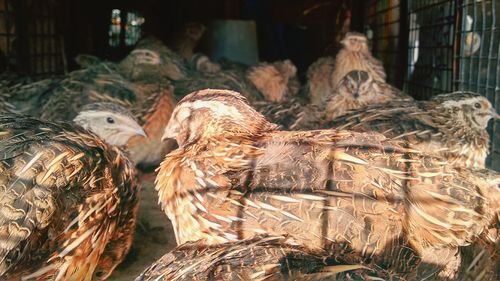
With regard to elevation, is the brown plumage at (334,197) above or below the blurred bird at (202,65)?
below

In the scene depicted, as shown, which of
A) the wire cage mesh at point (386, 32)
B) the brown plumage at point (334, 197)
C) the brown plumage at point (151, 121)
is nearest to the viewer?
the brown plumage at point (334, 197)

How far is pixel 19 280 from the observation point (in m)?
2.59

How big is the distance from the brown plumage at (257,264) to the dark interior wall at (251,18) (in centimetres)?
761

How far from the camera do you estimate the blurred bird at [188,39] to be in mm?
10523

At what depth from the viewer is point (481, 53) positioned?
15.9ft

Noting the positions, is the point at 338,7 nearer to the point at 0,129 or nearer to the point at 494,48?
the point at 494,48

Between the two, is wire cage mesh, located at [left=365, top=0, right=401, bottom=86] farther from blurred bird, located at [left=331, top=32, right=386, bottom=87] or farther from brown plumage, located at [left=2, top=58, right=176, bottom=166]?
brown plumage, located at [left=2, top=58, right=176, bottom=166]

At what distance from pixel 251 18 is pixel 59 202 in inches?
392

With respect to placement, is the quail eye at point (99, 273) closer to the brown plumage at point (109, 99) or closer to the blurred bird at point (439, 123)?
the blurred bird at point (439, 123)

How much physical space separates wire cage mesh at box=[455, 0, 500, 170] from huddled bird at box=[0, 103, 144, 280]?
3.06 m

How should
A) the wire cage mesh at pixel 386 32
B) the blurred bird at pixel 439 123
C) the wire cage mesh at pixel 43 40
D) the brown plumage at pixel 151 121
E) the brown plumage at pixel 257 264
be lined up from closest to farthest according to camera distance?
the brown plumage at pixel 257 264, the blurred bird at pixel 439 123, the brown plumage at pixel 151 121, the wire cage mesh at pixel 43 40, the wire cage mesh at pixel 386 32

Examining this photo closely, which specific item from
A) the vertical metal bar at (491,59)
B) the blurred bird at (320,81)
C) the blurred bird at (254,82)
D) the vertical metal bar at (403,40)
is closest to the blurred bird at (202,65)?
the blurred bird at (254,82)

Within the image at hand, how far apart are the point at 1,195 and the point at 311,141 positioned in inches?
56.2

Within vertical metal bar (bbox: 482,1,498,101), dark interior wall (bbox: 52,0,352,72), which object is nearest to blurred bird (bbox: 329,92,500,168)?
vertical metal bar (bbox: 482,1,498,101)
